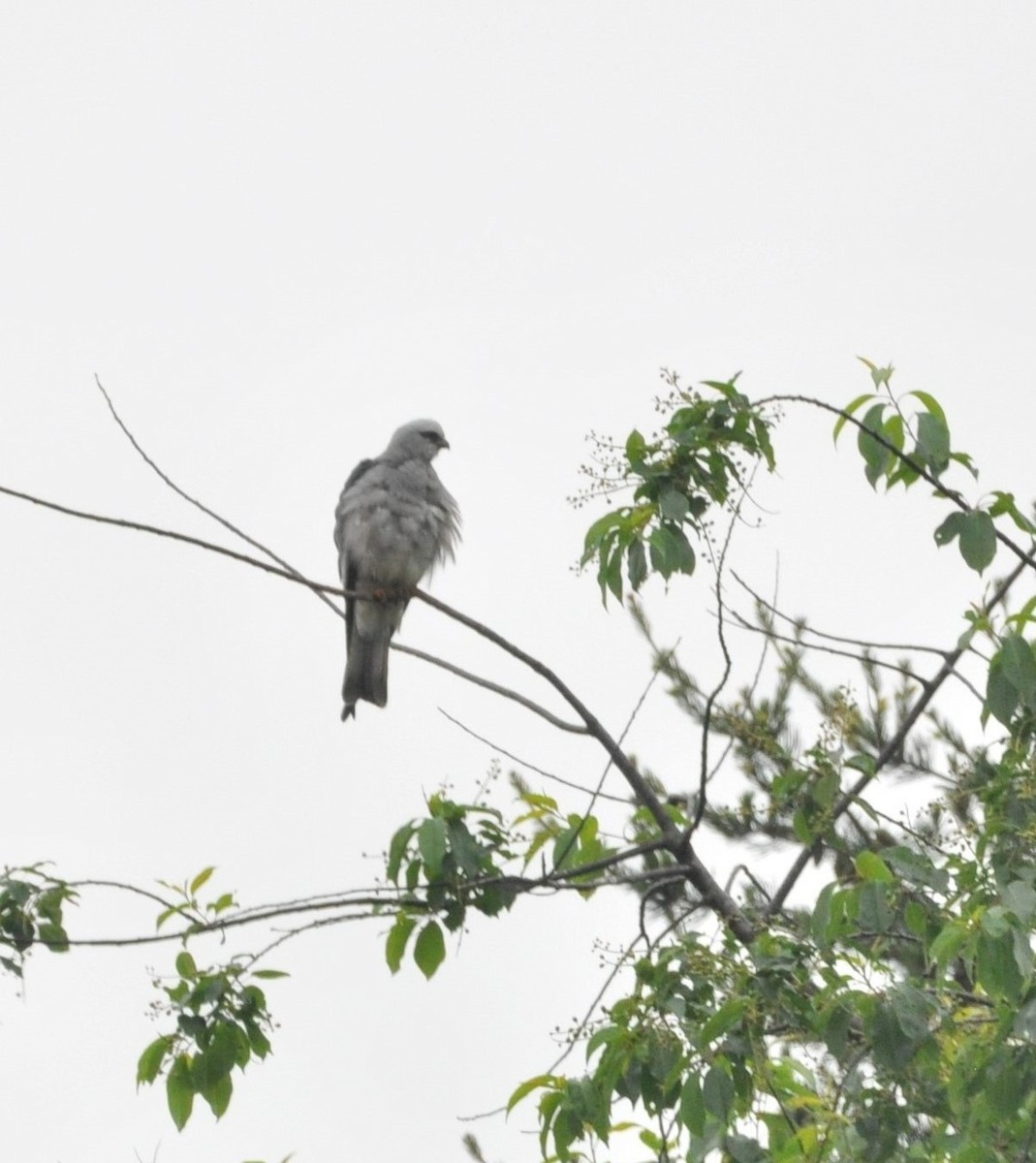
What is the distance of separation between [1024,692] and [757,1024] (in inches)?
33.5

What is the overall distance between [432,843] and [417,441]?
5.10 metres

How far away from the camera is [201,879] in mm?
4207

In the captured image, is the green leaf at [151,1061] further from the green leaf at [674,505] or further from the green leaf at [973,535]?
the green leaf at [973,535]

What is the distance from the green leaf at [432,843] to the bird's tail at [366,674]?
4.30 m

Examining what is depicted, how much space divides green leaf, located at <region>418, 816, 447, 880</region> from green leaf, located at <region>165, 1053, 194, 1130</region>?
754 millimetres

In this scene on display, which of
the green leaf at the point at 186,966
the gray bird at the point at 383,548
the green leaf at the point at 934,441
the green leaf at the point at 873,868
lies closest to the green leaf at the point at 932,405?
the green leaf at the point at 934,441

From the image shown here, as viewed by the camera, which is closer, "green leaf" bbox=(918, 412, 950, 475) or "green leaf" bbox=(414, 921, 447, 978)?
"green leaf" bbox=(918, 412, 950, 475)

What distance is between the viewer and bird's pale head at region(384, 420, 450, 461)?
8.71 metres

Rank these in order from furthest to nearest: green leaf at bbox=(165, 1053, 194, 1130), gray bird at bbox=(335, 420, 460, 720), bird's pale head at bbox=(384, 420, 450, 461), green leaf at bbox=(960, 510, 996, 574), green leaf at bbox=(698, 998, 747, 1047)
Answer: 1. bird's pale head at bbox=(384, 420, 450, 461)
2. gray bird at bbox=(335, 420, 460, 720)
3. green leaf at bbox=(165, 1053, 194, 1130)
4. green leaf at bbox=(960, 510, 996, 574)
5. green leaf at bbox=(698, 998, 747, 1047)

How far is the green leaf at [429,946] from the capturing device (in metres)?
4.08

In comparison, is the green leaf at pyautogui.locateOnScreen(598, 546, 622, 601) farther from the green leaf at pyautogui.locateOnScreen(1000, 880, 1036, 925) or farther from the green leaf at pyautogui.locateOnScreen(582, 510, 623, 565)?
the green leaf at pyautogui.locateOnScreen(1000, 880, 1036, 925)

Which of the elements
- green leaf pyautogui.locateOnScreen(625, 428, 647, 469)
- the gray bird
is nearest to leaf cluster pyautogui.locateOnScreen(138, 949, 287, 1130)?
green leaf pyautogui.locateOnScreen(625, 428, 647, 469)

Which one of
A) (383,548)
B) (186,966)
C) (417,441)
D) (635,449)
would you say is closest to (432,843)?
(186,966)

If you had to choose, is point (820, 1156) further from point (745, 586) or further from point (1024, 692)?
point (745, 586)
